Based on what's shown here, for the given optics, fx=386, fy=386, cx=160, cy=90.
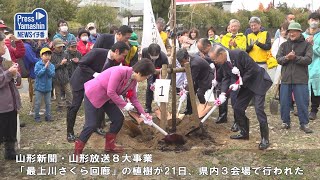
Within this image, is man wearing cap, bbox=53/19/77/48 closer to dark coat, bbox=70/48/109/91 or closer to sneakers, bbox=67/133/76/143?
dark coat, bbox=70/48/109/91

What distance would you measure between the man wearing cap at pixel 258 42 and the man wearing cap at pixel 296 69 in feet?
4.16

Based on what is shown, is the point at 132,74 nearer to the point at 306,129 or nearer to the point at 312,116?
the point at 306,129

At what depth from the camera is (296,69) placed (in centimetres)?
611

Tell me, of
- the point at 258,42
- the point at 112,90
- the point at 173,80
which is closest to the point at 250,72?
the point at 173,80

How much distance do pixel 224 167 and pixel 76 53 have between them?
4.33m

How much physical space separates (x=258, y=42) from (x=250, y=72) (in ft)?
7.72

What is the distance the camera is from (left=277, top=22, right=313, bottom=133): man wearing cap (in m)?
6.03

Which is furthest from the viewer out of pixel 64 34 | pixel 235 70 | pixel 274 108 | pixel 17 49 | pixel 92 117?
pixel 64 34

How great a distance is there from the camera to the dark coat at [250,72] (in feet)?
17.6

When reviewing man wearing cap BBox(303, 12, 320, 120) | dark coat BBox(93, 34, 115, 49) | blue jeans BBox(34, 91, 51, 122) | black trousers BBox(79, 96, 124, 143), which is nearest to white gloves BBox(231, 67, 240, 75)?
black trousers BBox(79, 96, 124, 143)

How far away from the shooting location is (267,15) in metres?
36.8

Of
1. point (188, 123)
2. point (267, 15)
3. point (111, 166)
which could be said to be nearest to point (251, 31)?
point (188, 123)

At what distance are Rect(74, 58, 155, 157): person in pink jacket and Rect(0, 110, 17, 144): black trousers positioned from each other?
2.78ft

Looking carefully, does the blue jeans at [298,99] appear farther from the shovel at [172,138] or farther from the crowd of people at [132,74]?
the shovel at [172,138]
